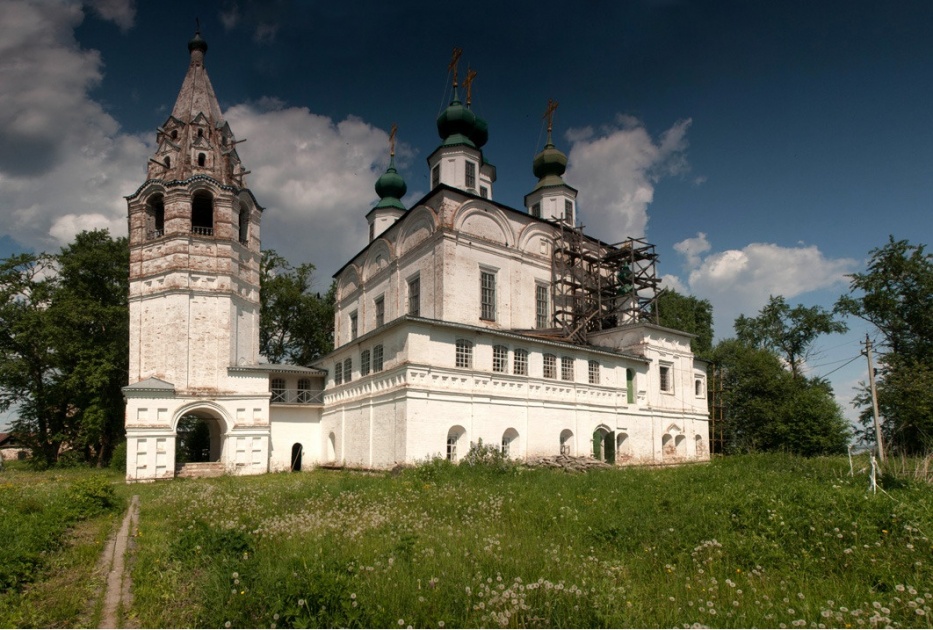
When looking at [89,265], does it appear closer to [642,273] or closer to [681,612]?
[642,273]

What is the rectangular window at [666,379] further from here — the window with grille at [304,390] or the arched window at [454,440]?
the window with grille at [304,390]

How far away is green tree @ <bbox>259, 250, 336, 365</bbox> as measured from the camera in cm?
3878

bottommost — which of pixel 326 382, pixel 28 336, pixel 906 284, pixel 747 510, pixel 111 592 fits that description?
pixel 111 592

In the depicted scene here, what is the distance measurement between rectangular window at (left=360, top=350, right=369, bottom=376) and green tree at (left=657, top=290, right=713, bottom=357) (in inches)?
1055

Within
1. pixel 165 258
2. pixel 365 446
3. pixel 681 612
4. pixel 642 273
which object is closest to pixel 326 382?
pixel 365 446

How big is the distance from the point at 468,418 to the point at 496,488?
8.28 m

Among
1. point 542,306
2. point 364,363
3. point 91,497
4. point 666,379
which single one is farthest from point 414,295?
point 91,497

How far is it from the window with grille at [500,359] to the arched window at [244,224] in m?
14.2

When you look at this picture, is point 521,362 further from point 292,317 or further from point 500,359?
point 292,317

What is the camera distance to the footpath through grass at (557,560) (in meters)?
5.16

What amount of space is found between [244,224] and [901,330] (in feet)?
117

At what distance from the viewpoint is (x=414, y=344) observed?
2047 cm

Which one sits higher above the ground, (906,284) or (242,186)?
(242,186)

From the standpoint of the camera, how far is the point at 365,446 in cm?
2284
